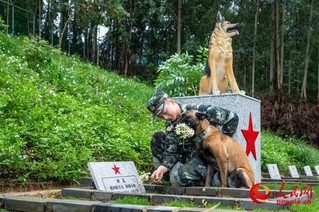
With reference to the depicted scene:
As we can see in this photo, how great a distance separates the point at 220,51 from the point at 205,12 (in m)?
21.2

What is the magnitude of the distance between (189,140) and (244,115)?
3.57 ft

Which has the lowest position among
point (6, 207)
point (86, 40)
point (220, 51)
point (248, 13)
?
point (6, 207)

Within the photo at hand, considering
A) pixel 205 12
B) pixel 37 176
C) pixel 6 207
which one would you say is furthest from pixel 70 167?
pixel 205 12

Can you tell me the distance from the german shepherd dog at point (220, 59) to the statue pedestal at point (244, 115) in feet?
1.04

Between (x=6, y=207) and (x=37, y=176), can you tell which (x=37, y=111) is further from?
(x=6, y=207)

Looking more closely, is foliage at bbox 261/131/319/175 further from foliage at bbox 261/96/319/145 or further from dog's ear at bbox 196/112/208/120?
dog's ear at bbox 196/112/208/120

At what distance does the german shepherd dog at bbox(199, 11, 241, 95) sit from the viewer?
4910mm

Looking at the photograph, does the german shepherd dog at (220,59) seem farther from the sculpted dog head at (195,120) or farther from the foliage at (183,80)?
the foliage at (183,80)

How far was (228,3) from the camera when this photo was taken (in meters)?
25.3

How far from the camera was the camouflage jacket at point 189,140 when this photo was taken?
363 centimetres

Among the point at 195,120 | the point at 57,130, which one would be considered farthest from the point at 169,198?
the point at 57,130

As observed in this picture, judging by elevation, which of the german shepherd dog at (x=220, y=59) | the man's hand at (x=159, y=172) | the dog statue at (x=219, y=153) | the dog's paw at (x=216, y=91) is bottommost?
the man's hand at (x=159, y=172)

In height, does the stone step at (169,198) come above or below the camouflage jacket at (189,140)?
below

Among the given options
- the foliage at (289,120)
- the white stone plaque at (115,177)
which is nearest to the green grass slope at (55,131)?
the white stone plaque at (115,177)
